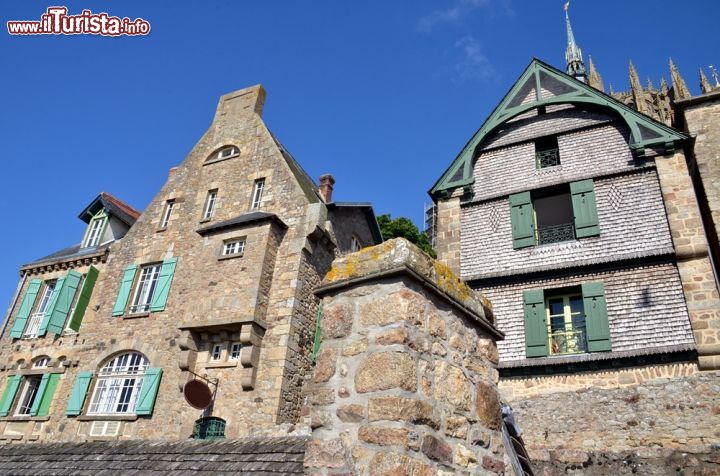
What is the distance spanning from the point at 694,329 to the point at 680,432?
1872 mm

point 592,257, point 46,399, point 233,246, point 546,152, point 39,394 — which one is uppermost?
point 546,152

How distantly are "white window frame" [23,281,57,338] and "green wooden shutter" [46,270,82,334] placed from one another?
0.72 metres

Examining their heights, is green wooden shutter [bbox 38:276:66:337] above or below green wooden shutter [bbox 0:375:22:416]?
above

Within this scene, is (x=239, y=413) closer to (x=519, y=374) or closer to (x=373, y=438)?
(x=519, y=374)

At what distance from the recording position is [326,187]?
18781mm

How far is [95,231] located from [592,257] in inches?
684

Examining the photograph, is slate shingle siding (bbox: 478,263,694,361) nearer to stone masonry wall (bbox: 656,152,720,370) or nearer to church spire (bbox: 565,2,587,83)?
stone masonry wall (bbox: 656,152,720,370)

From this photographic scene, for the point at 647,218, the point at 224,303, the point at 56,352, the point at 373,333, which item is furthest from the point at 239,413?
the point at 373,333

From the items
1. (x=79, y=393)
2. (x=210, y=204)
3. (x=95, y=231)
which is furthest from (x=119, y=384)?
(x=95, y=231)

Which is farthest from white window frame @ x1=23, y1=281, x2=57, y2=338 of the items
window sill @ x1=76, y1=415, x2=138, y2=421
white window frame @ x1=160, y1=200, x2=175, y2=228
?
window sill @ x1=76, y1=415, x2=138, y2=421

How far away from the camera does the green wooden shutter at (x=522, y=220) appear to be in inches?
482

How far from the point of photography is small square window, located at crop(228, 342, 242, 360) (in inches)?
552

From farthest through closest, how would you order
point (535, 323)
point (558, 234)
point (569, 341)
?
point (558, 234)
point (535, 323)
point (569, 341)

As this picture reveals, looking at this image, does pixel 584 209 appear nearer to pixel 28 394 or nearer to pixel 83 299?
pixel 83 299
